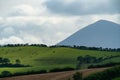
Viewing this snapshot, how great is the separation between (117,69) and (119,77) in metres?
3.50

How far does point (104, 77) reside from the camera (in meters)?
83.4

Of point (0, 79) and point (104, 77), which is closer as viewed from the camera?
point (104, 77)

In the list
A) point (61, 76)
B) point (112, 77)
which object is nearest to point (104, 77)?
point (112, 77)

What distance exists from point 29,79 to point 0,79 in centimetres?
1035

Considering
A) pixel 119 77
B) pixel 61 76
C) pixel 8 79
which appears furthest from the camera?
pixel 8 79

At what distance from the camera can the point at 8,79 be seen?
111375 mm

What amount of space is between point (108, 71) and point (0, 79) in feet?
122

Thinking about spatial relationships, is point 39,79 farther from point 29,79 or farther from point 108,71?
point 108,71

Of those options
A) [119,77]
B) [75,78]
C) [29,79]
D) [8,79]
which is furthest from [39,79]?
[119,77]

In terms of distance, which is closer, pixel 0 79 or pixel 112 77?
pixel 112 77

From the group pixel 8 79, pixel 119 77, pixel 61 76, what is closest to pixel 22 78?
pixel 8 79

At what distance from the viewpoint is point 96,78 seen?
8269cm

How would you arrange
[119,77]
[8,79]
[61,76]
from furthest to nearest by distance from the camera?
[8,79], [61,76], [119,77]

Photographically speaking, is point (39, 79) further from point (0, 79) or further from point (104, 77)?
point (104, 77)
